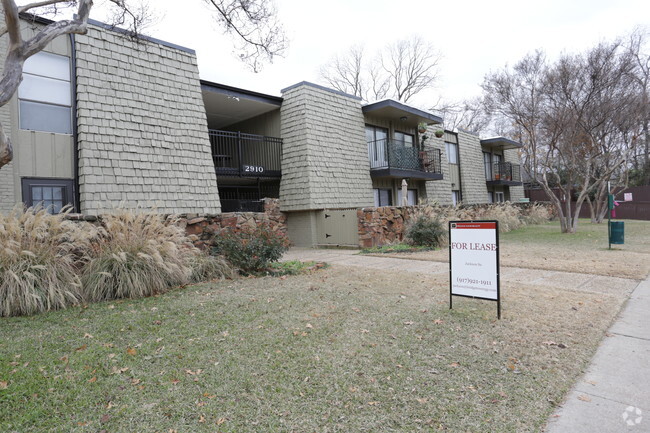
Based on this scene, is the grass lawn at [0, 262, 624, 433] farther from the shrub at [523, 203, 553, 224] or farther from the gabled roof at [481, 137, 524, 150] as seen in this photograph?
the gabled roof at [481, 137, 524, 150]

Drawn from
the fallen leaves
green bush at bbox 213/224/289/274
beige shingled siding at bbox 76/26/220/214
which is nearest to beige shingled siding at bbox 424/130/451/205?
beige shingled siding at bbox 76/26/220/214

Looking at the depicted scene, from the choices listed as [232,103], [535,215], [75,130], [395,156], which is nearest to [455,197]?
[535,215]

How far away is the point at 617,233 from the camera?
34.6ft

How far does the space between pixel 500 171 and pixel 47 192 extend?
83.5 feet

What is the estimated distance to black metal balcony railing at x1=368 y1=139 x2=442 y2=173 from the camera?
16.0 metres

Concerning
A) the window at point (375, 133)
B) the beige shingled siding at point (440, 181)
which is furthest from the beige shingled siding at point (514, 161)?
the window at point (375, 133)

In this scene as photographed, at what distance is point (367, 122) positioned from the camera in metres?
16.0

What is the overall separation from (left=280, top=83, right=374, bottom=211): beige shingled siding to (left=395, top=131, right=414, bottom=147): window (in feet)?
10.1

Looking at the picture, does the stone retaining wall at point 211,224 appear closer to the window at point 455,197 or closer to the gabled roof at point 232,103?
the gabled roof at point 232,103

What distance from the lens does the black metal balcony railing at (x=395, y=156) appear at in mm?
15977

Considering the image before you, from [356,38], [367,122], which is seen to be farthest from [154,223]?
[356,38]

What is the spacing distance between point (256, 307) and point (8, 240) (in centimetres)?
327

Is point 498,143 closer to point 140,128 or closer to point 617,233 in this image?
point 617,233

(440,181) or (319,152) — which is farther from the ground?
(319,152)
